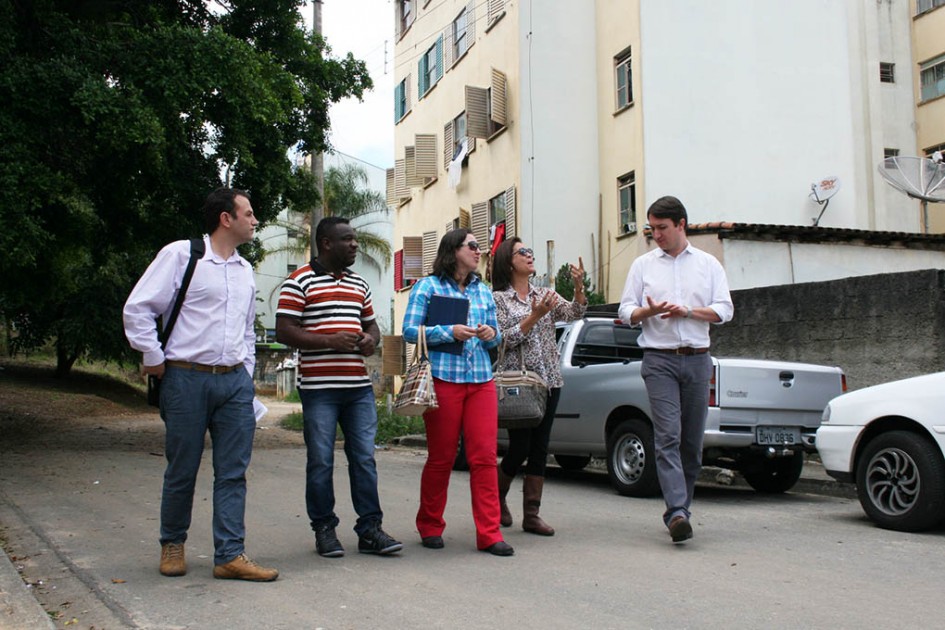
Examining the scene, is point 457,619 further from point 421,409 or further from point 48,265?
point 48,265

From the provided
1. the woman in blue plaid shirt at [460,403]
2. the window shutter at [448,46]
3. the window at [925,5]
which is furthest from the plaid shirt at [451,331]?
the window at [925,5]

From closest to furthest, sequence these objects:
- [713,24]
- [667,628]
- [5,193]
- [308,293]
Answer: [667,628] → [308,293] → [5,193] → [713,24]

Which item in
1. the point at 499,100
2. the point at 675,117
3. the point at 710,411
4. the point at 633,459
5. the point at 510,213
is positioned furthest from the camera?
the point at 499,100

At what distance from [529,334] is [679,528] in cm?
157

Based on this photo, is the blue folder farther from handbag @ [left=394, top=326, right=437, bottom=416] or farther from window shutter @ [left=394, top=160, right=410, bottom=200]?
window shutter @ [left=394, top=160, right=410, bottom=200]

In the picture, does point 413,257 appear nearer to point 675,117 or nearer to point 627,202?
point 627,202

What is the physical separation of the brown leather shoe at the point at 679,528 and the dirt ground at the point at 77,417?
978 cm

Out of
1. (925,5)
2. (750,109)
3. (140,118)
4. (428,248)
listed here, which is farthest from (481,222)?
(140,118)

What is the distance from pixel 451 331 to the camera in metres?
5.66

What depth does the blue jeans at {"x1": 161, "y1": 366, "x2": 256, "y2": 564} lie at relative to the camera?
4.93m

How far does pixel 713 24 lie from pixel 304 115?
10408mm

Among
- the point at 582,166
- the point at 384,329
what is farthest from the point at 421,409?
the point at 384,329

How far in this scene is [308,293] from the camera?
18.2 feet

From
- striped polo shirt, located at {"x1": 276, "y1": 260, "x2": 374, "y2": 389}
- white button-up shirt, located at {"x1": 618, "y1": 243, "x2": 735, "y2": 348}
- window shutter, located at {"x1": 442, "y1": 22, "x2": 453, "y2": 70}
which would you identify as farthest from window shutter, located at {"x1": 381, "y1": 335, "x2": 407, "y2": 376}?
striped polo shirt, located at {"x1": 276, "y1": 260, "x2": 374, "y2": 389}
